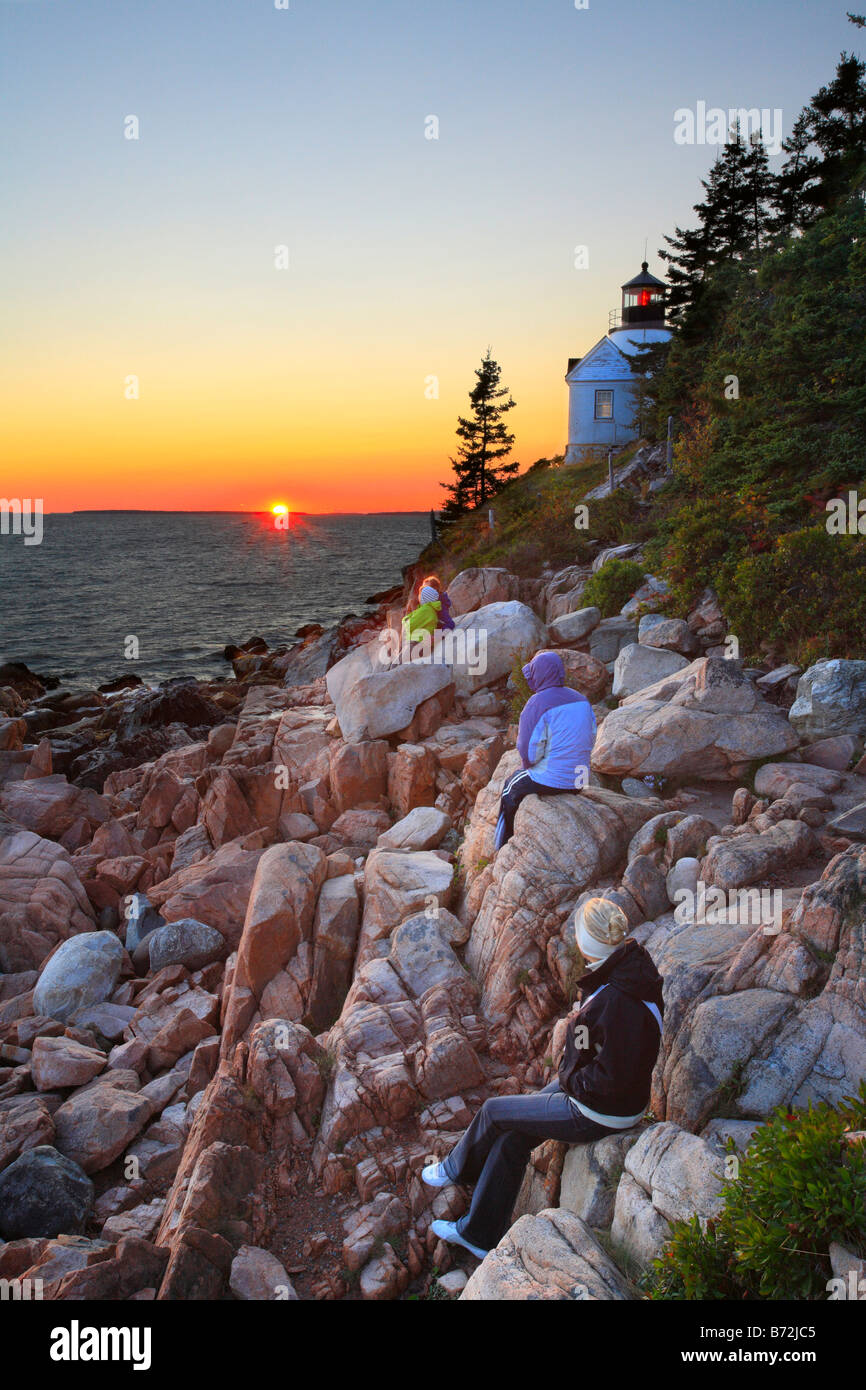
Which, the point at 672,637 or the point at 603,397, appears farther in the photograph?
the point at 603,397

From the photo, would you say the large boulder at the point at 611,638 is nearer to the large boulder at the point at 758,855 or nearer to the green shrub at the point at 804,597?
the green shrub at the point at 804,597

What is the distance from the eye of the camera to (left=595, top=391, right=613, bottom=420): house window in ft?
183

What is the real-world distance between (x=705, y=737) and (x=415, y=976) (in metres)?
5.28

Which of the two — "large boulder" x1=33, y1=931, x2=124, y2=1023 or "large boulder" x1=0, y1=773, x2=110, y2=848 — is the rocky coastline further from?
"large boulder" x1=0, y1=773, x2=110, y2=848

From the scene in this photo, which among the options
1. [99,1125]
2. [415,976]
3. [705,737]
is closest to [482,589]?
[705,737]

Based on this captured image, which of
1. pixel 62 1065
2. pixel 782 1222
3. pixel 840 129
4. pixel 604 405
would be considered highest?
pixel 840 129

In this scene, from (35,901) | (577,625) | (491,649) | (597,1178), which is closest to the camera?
(597,1178)

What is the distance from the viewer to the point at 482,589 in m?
21.9

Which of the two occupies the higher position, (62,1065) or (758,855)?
(758,855)

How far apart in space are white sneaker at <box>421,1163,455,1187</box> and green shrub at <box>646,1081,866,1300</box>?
94.5 inches

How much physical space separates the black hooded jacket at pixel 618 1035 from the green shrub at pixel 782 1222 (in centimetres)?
105

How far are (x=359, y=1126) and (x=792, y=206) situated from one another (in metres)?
49.2

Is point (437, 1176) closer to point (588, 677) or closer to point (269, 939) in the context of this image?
point (269, 939)

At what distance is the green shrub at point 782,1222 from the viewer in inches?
171
